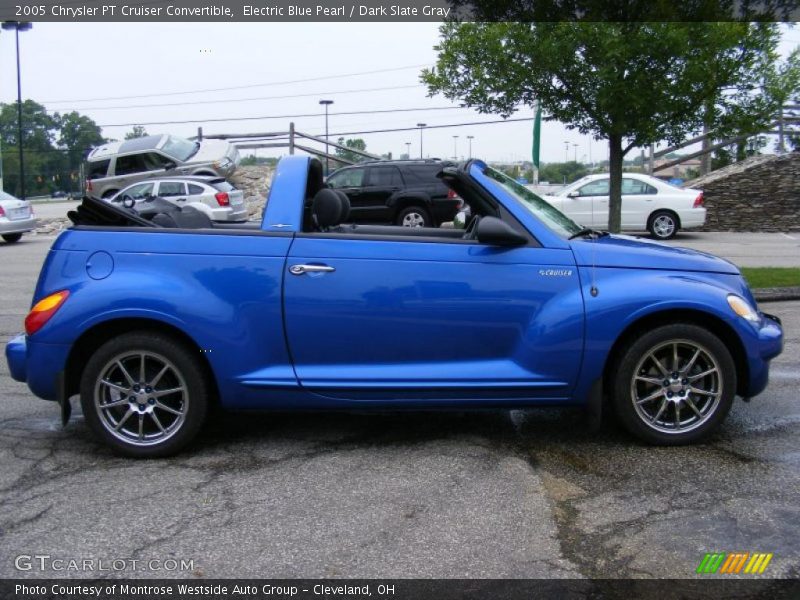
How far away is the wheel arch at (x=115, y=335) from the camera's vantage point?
487 cm

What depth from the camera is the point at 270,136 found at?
101 feet

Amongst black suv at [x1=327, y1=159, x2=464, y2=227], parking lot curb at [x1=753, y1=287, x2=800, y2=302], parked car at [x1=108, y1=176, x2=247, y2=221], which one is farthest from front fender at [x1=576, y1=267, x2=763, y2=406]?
parked car at [x1=108, y1=176, x2=247, y2=221]

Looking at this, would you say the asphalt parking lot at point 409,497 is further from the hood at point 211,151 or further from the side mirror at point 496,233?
the hood at point 211,151

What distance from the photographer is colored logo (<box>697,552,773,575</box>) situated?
136 inches

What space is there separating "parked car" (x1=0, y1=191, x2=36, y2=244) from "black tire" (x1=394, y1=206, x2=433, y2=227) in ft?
32.9

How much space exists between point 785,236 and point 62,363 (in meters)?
21.5

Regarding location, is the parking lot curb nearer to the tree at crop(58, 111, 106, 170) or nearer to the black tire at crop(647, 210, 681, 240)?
the black tire at crop(647, 210, 681, 240)

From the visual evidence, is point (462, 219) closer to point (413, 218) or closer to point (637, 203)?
point (413, 218)

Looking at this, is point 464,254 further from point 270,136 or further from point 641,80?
point 270,136

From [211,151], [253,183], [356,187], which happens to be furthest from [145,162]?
[356,187]

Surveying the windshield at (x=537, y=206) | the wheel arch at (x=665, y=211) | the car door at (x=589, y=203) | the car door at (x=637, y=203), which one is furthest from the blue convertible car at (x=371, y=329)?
the wheel arch at (x=665, y=211)

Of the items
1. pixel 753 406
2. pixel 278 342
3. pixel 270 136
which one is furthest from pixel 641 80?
pixel 270 136

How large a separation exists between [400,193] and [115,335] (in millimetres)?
14464

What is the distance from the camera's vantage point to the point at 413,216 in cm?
1905
